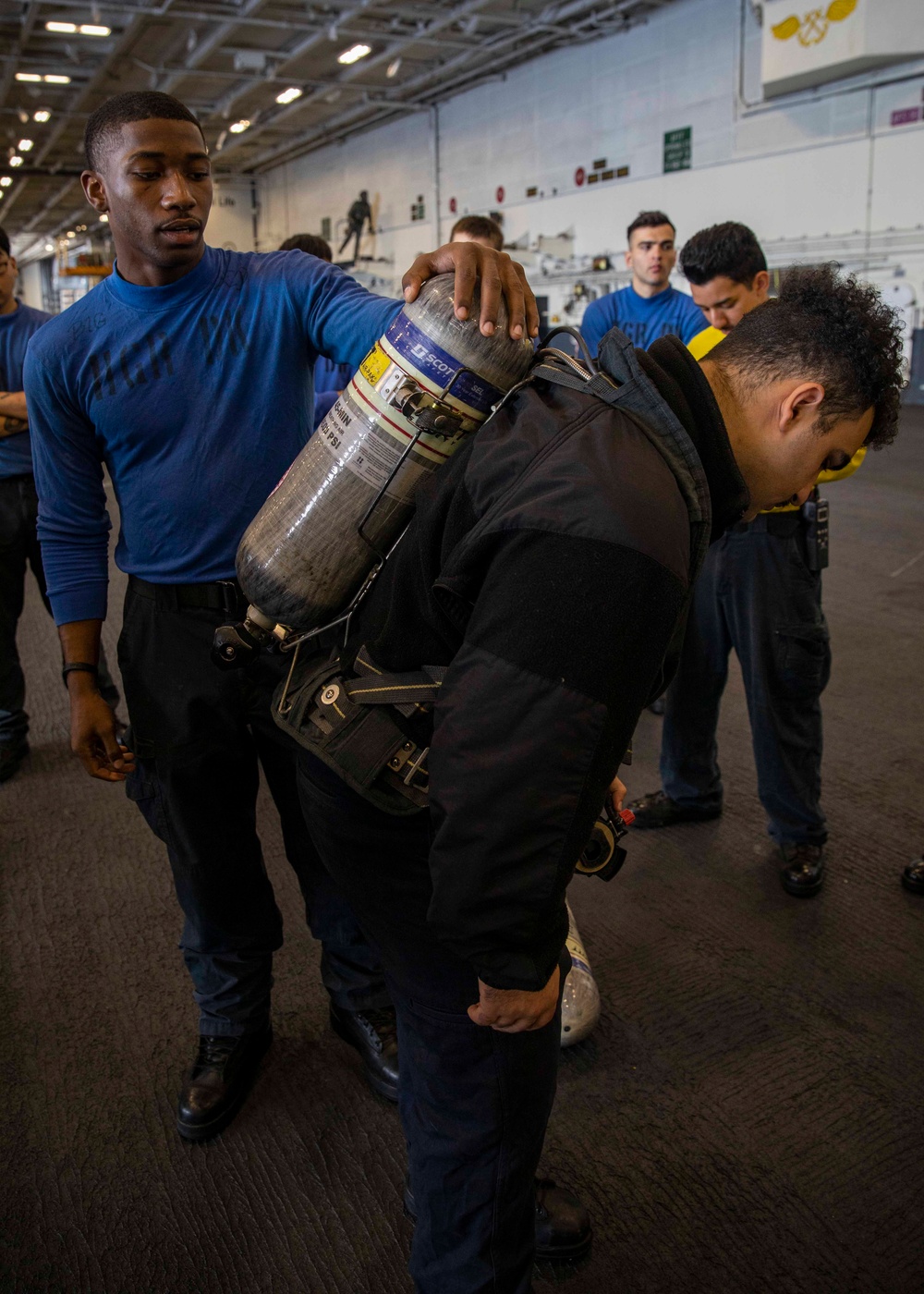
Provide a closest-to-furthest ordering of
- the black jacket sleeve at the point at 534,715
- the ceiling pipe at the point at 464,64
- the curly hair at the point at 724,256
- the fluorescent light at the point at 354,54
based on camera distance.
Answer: the black jacket sleeve at the point at 534,715 → the curly hair at the point at 724,256 → the ceiling pipe at the point at 464,64 → the fluorescent light at the point at 354,54

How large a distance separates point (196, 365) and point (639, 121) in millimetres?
11675

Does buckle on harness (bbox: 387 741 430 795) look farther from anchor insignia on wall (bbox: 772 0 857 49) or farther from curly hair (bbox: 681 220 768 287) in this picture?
anchor insignia on wall (bbox: 772 0 857 49)

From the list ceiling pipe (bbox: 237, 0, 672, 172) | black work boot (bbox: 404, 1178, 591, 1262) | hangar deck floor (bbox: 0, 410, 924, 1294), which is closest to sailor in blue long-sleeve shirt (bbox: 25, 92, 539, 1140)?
hangar deck floor (bbox: 0, 410, 924, 1294)

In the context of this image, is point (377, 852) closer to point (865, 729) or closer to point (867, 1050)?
point (867, 1050)

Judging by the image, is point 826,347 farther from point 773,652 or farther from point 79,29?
point 79,29

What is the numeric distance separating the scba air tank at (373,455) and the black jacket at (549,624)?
14 cm

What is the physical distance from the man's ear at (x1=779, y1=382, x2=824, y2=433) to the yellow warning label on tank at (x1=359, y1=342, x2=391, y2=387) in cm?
53

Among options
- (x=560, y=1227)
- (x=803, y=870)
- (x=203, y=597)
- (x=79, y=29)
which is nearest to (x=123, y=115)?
(x=203, y=597)

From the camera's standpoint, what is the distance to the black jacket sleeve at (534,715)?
0.93m

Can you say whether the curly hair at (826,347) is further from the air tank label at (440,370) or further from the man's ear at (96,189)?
the man's ear at (96,189)

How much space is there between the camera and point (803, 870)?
271cm

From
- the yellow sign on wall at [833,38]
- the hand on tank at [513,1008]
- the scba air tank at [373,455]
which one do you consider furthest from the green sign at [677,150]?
the hand on tank at [513,1008]

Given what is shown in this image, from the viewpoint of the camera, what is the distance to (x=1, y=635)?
366 cm

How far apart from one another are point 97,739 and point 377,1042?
918mm
